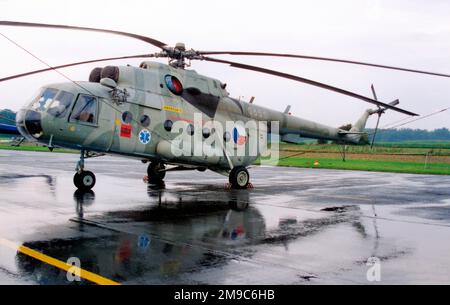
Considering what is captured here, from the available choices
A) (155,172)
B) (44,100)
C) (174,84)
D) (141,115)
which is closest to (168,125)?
(141,115)

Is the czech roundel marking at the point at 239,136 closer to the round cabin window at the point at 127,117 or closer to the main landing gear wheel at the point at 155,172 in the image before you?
the main landing gear wheel at the point at 155,172

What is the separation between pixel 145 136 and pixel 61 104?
8.93 feet

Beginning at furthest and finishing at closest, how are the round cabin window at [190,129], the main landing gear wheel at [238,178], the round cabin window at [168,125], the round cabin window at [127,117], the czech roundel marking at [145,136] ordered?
1. the main landing gear wheel at [238,178]
2. the round cabin window at [190,129]
3. the round cabin window at [168,125]
4. the czech roundel marking at [145,136]
5. the round cabin window at [127,117]

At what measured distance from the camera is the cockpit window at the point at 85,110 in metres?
13.2

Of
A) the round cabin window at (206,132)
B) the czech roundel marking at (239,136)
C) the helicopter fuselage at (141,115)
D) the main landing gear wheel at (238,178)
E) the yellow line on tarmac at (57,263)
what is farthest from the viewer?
the czech roundel marking at (239,136)

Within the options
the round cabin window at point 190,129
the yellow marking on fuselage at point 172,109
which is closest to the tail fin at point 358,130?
the round cabin window at point 190,129

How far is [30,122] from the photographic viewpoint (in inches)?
500
